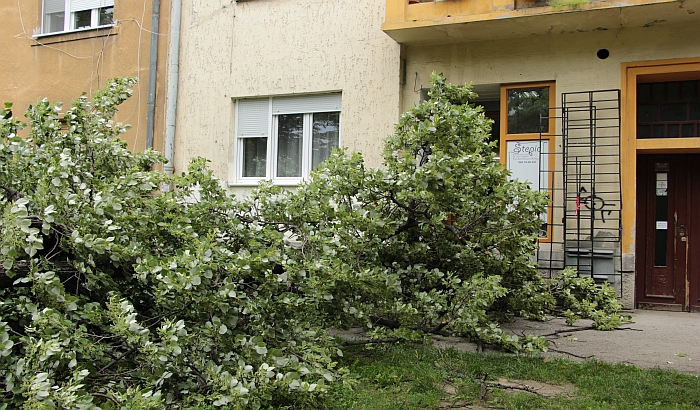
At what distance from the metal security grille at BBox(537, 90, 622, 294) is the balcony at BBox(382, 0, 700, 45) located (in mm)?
980

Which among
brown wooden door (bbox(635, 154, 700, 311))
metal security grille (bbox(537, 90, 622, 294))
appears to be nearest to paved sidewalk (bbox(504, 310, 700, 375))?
brown wooden door (bbox(635, 154, 700, 311))

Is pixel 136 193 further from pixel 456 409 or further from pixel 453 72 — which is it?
pixel 453 72

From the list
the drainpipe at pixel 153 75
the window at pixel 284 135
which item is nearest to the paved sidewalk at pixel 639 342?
the window at pixel 284 135

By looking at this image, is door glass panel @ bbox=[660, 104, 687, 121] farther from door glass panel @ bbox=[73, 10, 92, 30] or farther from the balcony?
door glass panel @ bbox=[73, 10, 92, 30]

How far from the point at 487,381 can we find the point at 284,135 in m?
7.06

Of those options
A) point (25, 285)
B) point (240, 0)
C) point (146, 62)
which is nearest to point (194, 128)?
point (146, 62)

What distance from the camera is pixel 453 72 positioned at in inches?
381

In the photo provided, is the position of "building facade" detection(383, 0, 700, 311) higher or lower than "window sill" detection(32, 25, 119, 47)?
lower

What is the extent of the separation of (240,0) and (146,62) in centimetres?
217

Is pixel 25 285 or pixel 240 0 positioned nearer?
pixel 25 285

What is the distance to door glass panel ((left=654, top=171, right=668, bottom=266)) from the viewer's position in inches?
362

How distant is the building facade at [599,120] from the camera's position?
8.61 m

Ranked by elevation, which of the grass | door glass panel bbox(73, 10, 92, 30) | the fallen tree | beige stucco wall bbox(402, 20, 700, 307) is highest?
door glass panel bbox(73, 10, 92, 30)

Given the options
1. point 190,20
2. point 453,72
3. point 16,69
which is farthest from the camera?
point 16,69
